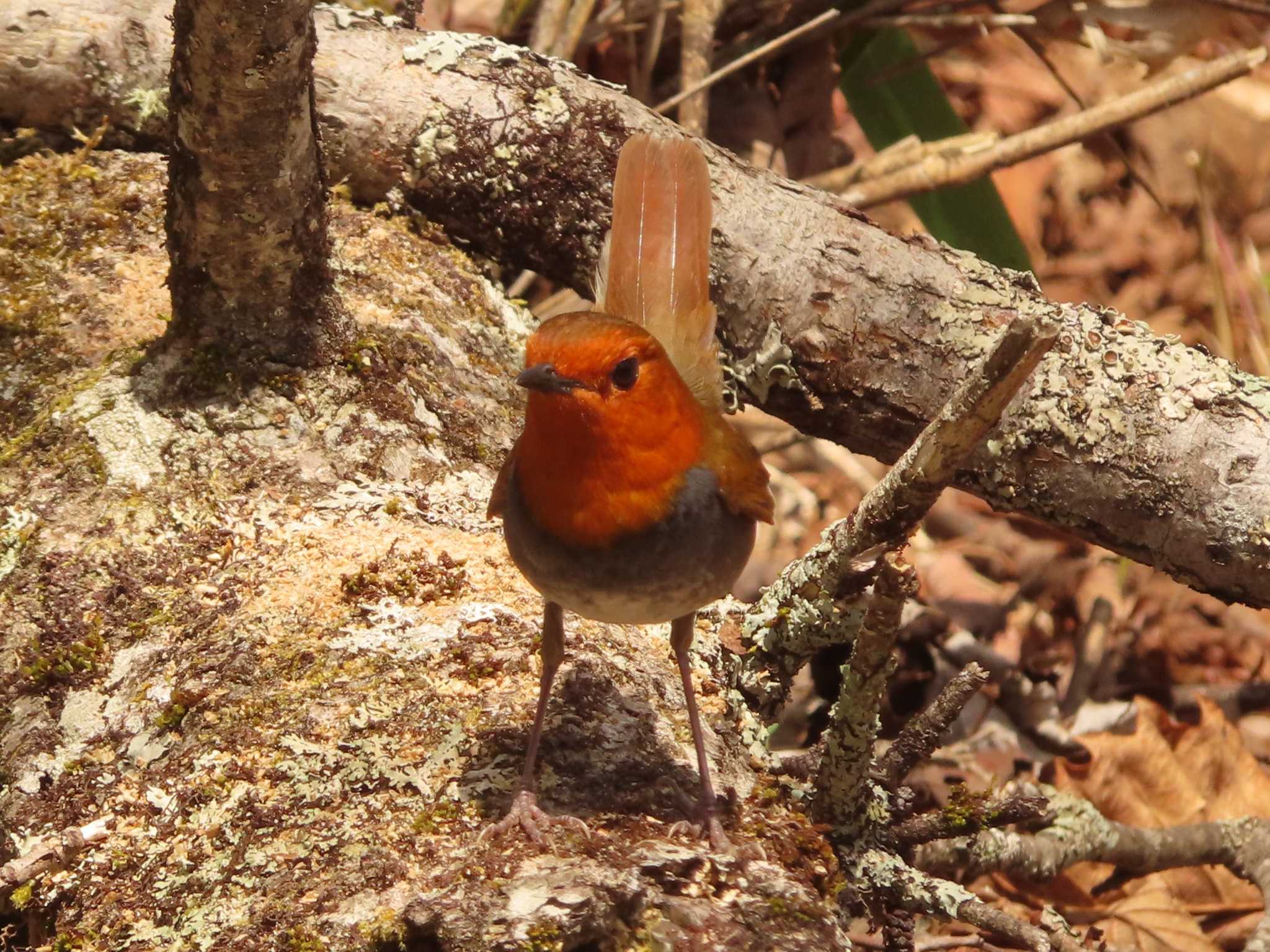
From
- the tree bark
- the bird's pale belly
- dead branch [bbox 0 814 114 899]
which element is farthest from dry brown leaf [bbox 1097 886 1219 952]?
dead branch [bbox 0 814 114 899]

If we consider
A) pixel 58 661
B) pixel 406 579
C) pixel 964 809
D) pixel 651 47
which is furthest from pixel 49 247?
pixel 651 47

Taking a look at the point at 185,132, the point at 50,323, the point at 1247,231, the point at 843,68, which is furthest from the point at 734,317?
the point at 1247,231

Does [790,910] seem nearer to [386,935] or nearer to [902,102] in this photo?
[386,935]

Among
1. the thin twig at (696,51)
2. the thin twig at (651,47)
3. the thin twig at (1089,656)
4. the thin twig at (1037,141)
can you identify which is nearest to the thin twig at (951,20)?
the thin twig at (1037,141)

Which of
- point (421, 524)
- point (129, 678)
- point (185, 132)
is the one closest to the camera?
point (129, 678)

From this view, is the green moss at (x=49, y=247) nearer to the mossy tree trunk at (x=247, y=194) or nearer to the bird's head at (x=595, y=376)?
the mossy tree trunk at (x=247, y=194)

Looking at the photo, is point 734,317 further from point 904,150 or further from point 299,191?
point 904,150

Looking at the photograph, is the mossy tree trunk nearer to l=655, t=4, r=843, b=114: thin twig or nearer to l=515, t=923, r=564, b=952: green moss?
l=515, t=923, r=564, b=952: green moss
